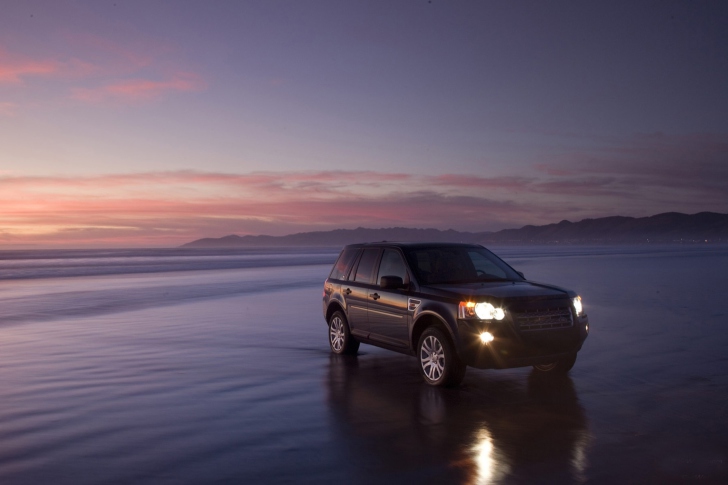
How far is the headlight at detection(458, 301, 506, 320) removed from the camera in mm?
8609

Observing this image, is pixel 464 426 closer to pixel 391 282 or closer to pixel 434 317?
pixel 434 317

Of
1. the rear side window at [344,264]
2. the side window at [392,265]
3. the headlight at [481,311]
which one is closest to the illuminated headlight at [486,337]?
the headlight at [481,311]

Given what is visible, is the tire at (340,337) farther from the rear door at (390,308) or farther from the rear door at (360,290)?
the rear door at (390,308)

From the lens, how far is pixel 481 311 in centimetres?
865

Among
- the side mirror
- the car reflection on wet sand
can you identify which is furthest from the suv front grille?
the side mirror

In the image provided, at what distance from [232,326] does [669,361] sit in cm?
890

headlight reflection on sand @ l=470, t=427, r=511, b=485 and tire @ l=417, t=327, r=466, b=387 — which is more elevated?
tire @ l=417, t=327, r=466, b=387

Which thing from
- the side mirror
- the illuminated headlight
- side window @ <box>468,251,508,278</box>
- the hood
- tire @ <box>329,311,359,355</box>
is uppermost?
side window @ <box>468,251,508,278</box>

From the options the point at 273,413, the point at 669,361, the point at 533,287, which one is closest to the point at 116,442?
the point at 273,413

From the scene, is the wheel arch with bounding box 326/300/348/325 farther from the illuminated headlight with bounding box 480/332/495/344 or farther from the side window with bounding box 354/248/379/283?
the illuminated headlight with bounding box 480/332/495/344

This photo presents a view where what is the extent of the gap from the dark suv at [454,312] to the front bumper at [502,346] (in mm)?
12

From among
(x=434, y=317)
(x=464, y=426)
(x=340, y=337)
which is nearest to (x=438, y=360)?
(x=434, y=317)

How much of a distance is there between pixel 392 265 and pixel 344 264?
1619 mm

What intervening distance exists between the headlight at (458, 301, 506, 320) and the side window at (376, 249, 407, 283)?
4.99 feet
